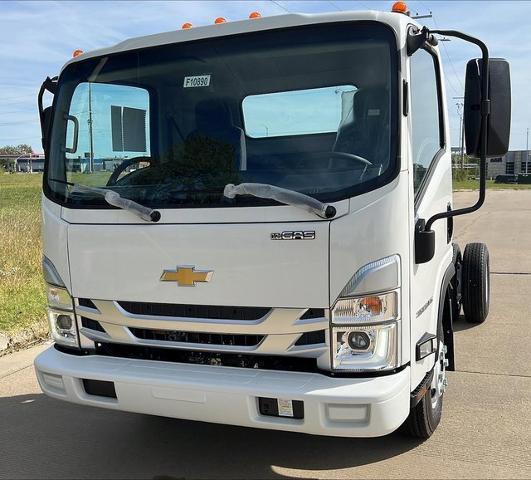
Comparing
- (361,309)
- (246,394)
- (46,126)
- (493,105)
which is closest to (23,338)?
(46,126)

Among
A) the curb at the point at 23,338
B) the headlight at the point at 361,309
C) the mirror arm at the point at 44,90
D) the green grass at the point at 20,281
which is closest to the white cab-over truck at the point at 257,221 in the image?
the headlight at the point at 361,309

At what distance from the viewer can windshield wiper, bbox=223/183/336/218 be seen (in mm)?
2732

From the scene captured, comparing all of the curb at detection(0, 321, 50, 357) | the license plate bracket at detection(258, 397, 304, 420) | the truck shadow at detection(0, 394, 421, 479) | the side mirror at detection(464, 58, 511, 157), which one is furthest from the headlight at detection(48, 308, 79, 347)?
the curb at detection(0, 321, 50, 357)

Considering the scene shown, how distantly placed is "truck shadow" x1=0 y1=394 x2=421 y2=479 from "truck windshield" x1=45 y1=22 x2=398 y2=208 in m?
1.50

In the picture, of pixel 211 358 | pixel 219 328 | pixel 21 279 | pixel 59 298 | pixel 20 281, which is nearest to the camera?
pixel 219 328

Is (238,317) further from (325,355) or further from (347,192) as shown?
(347,192)

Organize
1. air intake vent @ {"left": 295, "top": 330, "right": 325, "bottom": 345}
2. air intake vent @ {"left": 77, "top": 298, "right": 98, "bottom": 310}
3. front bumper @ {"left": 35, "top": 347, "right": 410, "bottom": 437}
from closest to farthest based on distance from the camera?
front bumper @ {"left": 35, "top": 347, "right": 410, "bottom": 437}
air intake vent @ {"left": 295, "top": 330, "right": 325, "bottom": 345}
air intake vent @ {"left": 77, "top": 298, "right": 98, "bottom": 310}

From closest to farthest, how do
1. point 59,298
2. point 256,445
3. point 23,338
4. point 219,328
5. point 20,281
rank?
point 219,328 < point 59,298 < point 256,445 < point 23,338 < point 20,281

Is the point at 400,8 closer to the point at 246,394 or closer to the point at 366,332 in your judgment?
the point at 366,332

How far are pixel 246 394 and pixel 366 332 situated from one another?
2.03 ft

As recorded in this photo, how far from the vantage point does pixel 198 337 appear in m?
3.07

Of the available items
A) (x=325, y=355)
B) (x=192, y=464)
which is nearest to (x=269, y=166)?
(x=325, y=355)

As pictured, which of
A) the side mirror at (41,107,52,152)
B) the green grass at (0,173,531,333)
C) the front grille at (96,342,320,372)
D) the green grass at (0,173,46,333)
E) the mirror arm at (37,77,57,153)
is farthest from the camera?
the green grass at (0,173,46,333)

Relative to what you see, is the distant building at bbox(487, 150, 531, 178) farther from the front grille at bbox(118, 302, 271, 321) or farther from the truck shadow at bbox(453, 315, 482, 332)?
the front grille at bbox(118, 302, 271, 321)
